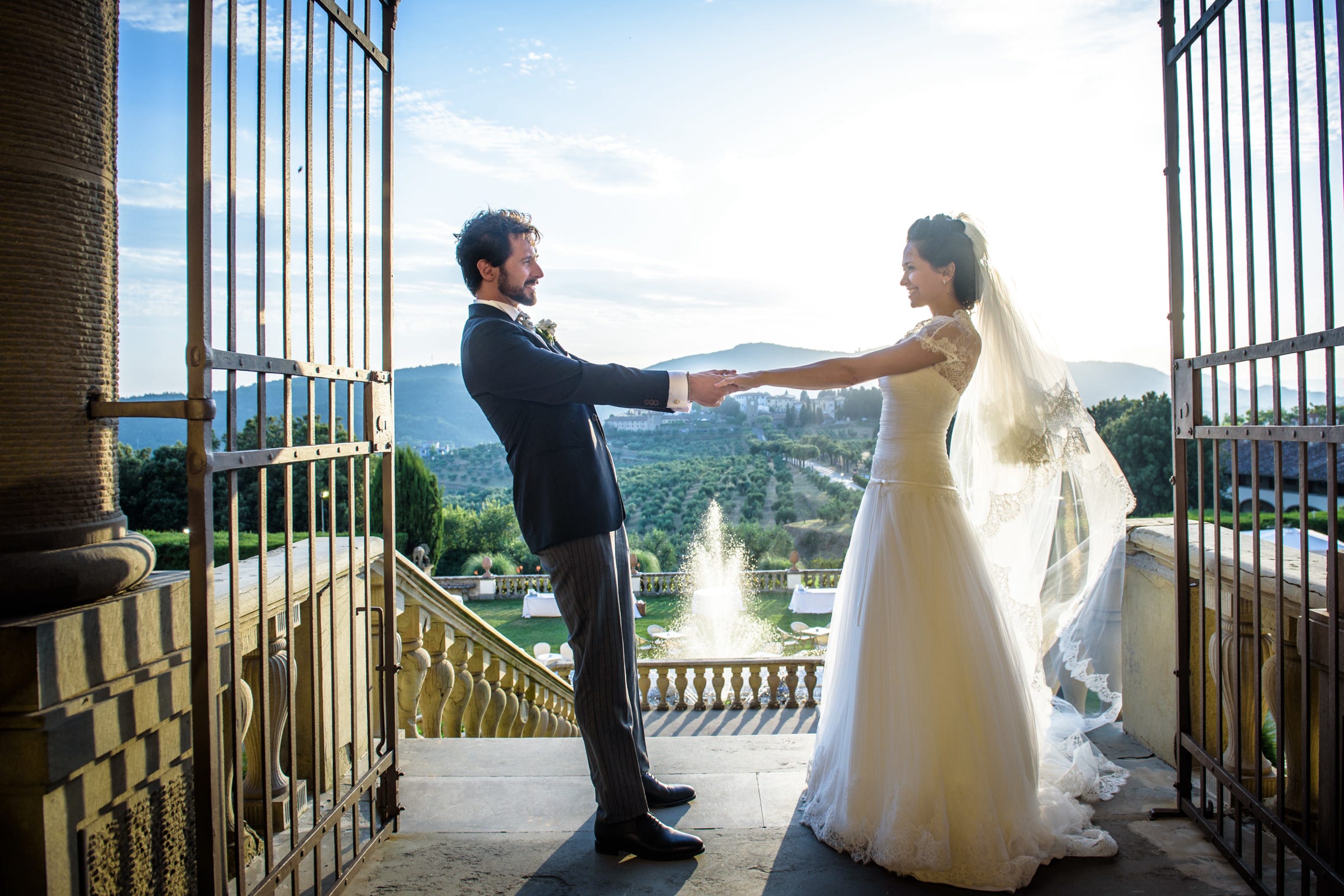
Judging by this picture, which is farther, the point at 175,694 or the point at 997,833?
the point at 997,833

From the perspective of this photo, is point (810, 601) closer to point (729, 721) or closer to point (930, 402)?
point (729, 721)

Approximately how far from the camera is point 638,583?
1113 inches

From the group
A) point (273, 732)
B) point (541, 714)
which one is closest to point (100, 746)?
point (273, 732)

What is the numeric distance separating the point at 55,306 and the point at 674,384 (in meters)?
1.59

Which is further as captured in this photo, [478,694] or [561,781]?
[478,694]

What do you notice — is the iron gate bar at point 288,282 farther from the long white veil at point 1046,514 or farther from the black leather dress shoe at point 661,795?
the long white veil at point 1046,514

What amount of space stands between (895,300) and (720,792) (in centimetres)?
180

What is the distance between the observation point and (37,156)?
159 centimetres

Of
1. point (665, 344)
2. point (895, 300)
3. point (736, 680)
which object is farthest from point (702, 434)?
point (895, 300)

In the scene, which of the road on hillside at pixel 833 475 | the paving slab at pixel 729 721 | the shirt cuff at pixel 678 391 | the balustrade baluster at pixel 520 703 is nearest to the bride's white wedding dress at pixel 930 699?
the shirt cuff at pixel 678 391

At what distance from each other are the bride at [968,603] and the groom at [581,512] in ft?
1.89

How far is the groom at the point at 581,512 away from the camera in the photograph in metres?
2.42

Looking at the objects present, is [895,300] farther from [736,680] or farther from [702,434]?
[702,434]

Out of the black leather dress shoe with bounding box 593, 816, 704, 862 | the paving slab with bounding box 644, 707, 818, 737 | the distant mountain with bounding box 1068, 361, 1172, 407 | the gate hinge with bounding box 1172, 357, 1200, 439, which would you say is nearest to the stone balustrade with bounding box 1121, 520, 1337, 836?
the gate hinge with bounding box 1172, 357, 1200, 439
